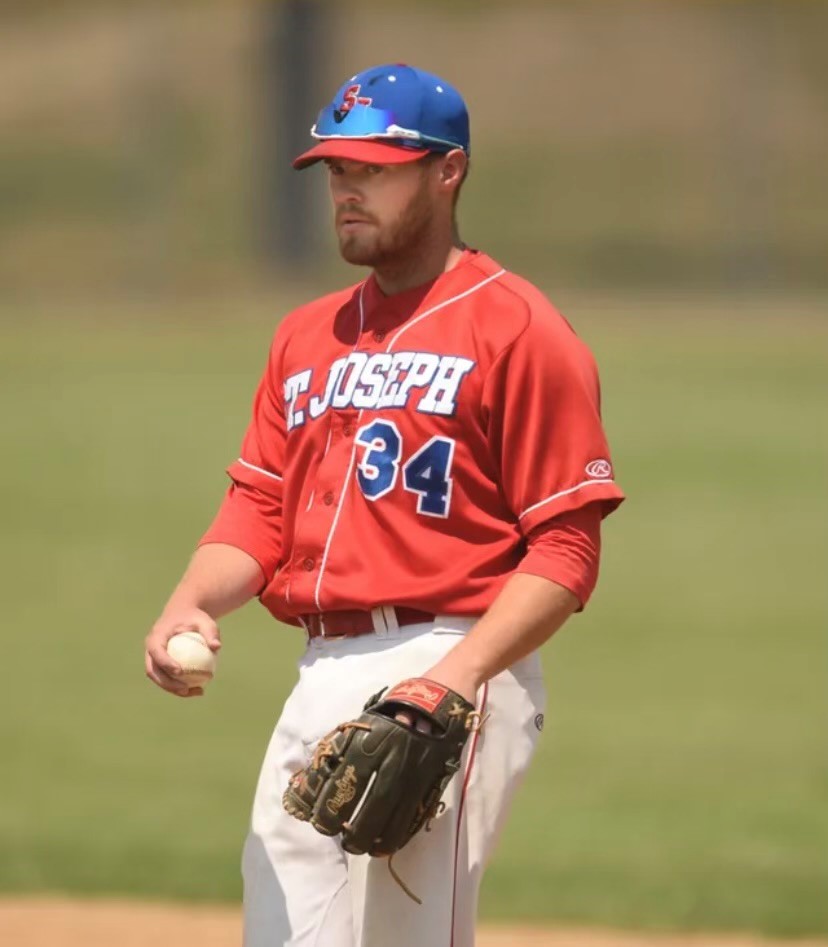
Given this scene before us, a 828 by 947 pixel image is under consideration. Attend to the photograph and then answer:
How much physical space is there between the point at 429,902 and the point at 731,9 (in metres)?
32.7

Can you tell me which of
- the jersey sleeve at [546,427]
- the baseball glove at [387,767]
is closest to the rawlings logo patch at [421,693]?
the baseball glove at [387,767]

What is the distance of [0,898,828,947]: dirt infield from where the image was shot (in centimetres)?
570

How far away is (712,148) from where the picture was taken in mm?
32750

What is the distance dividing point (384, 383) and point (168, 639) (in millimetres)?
591

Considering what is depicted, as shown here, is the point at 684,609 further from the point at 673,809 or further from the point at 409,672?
the point at 409,672

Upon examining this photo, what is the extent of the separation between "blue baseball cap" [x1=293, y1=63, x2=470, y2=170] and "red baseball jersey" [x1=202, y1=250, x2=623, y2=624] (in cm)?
25

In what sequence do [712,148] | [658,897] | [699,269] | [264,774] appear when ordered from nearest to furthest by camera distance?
1. [264,774]
2. [658,897]
3. [699,269]
4. [712,148]

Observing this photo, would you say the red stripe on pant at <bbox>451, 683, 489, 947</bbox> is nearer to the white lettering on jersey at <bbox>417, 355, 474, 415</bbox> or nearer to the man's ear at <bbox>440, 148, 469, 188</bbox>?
the white lettering on jersey at <bbox>417, 355, 474, 415</bbox>

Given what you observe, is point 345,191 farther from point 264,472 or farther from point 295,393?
point 264,472

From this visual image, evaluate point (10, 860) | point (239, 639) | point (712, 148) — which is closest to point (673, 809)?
point (10, 860)

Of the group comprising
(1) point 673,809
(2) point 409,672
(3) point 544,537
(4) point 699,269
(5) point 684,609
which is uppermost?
(3) point 544,537

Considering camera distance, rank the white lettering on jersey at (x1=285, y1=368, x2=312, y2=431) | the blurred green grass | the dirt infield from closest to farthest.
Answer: the white lettering on jersey at (x1=285, y1=368, x2=312, y2=431) → the dirt infield → the blurred green grass

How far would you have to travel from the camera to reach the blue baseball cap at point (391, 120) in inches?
133

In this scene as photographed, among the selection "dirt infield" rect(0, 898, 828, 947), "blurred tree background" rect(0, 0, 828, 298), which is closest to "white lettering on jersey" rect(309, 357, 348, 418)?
"dirt infield" rect(0, 898, 828, 947)
